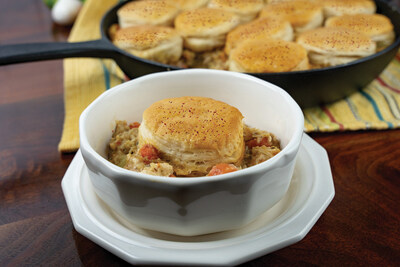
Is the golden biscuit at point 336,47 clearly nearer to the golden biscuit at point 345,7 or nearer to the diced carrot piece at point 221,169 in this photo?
the golden biscuit at point 345,7

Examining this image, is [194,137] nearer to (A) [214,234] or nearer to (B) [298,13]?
(A) [214,234]

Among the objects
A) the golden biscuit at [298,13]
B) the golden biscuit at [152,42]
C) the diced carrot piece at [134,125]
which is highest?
the golden biscuit at [298,13]

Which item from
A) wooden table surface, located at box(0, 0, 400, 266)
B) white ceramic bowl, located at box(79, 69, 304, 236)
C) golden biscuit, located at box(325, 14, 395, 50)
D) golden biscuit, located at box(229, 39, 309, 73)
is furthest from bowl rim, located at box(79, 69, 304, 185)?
golden biscuit, located at box(325, 14, 395, 50)

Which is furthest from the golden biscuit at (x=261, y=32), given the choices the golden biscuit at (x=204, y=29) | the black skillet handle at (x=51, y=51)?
the black skillet handle at (x=51, y=51)

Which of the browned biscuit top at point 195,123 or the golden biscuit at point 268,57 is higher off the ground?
the browned biscuit top at point 195,123

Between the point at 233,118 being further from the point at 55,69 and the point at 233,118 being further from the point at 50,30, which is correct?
the point at 50,30

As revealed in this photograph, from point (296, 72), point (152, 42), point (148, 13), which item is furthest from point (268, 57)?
point (148, 13)

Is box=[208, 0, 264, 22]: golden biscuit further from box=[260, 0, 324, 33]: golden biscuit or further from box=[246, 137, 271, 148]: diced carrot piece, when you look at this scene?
box=[246, 137, 271, 148]: diced carrot piece
